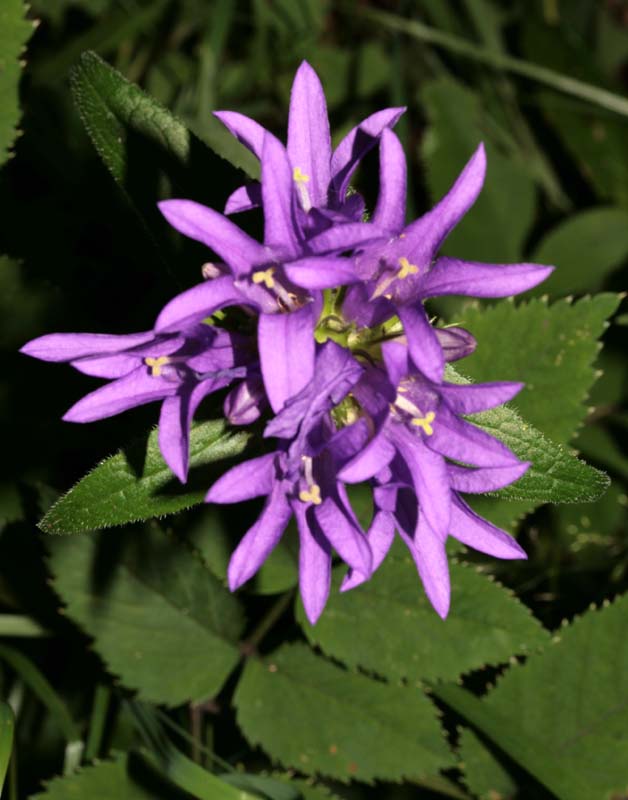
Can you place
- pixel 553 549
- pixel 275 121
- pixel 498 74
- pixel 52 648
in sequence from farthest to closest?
pixel 498 74, pixel 275 121, pixel 553 549, pixel 52 648

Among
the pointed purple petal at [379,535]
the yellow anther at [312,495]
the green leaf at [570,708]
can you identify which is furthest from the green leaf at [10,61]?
the green leaf at [570,708]

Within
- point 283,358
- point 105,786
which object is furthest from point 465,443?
point 105,786

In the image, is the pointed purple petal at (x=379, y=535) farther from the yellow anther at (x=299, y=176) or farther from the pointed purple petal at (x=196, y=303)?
the yellow anther at (x=299, y=176)

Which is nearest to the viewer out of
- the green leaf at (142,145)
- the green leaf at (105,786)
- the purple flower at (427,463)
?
the purple flower at (427,463)

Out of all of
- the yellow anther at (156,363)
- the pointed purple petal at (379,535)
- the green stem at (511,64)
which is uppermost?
the green stem at (511,64)

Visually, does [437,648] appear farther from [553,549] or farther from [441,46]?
[441,46]

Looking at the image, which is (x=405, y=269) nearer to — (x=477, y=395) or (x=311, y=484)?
(x=477, y=395)

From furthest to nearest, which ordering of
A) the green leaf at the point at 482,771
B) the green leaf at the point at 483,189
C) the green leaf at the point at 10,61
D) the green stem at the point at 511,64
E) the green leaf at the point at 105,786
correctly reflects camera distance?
the green stem at the point at 511,64 < the green leaf at the point at 483,189 < the green leaf at the point at 482,771 < the green leaf at the point at 105,786 < the green leaf at the point at 10,61

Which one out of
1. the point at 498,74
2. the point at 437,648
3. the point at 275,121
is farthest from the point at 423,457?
the point at 498,74
